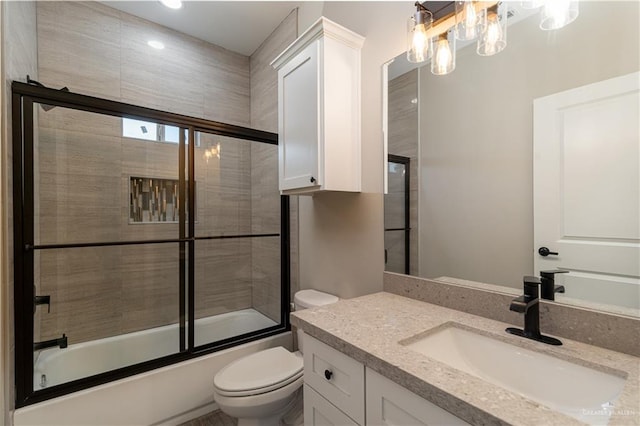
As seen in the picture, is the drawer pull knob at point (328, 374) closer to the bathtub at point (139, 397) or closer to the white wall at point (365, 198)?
the white wall at point (365, 198)

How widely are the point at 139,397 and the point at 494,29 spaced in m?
2.38

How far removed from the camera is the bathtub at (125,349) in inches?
62.6

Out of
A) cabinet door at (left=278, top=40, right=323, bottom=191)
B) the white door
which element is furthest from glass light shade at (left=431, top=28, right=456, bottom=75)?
cabinet door at (left=278, top=40, right=323, bottom=191)

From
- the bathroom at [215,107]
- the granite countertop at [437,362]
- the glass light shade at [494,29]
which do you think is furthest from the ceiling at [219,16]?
the granite countertop at [437,362]

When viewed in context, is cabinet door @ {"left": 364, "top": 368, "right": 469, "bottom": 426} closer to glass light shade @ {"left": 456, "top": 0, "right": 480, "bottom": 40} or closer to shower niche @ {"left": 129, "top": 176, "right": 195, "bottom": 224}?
glass light shade @ {"left": 456, "top": 0, "right": 480, "bottom": 40}

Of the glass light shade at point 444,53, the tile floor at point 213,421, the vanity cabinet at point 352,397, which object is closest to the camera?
the vanity cabinet at point 352,397

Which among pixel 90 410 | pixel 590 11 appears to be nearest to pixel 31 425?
pixel 90 410

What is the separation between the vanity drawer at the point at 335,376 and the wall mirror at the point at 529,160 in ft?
1.92

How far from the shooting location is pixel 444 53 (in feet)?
3.84

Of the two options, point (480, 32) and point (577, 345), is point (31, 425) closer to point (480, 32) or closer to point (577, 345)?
point (577, 345)

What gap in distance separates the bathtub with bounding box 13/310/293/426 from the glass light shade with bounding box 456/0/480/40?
6.90 ft

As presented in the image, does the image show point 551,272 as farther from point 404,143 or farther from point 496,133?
point 404,143

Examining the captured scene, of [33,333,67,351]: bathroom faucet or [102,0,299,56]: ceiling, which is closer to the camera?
[33,333,67,351]: bathroom faucet

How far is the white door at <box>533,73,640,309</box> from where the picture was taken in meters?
0.75
